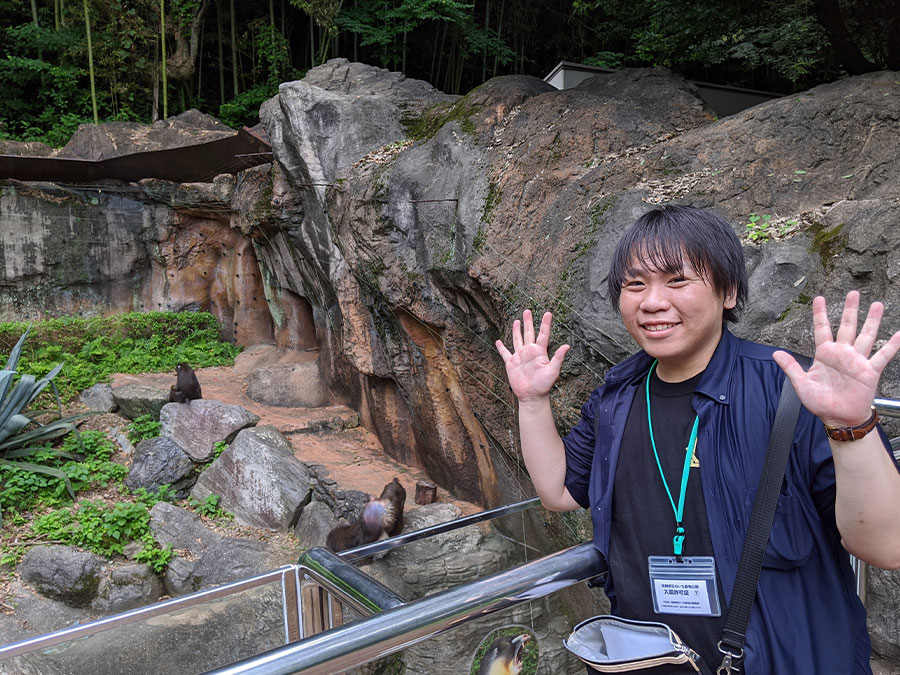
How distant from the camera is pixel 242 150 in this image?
29.3 feet

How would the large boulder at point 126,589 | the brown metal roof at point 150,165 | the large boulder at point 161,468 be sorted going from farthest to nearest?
the brown metal roof at point 150,165 < the large boulder at point 161,468 < the large boulder at point 126,589

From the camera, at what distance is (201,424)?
735 cm

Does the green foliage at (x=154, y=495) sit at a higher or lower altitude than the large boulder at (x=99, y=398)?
lower

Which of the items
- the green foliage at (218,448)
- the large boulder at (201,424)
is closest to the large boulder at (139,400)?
the large boulder at (201,424)

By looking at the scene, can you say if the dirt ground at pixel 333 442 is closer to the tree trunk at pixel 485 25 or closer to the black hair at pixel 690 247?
the black hair at pixel 690 247

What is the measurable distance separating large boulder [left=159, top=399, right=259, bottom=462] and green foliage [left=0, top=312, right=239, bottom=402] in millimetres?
2177

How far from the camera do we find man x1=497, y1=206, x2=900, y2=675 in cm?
91

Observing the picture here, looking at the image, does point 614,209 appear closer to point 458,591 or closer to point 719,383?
point 719,383

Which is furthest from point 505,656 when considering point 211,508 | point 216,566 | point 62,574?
point 211,508

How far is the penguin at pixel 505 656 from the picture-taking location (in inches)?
43.8

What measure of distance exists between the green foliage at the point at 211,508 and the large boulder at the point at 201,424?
0.62 m

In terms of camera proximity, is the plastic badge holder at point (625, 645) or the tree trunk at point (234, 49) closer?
the plastic badge holder at point (625, 645)

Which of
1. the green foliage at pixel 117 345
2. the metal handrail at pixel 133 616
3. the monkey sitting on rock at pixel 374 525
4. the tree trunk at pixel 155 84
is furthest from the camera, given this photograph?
the tree trunk at pixel 155 84

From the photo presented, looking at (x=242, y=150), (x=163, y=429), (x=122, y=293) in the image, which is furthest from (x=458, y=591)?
(x=122, y=293)
